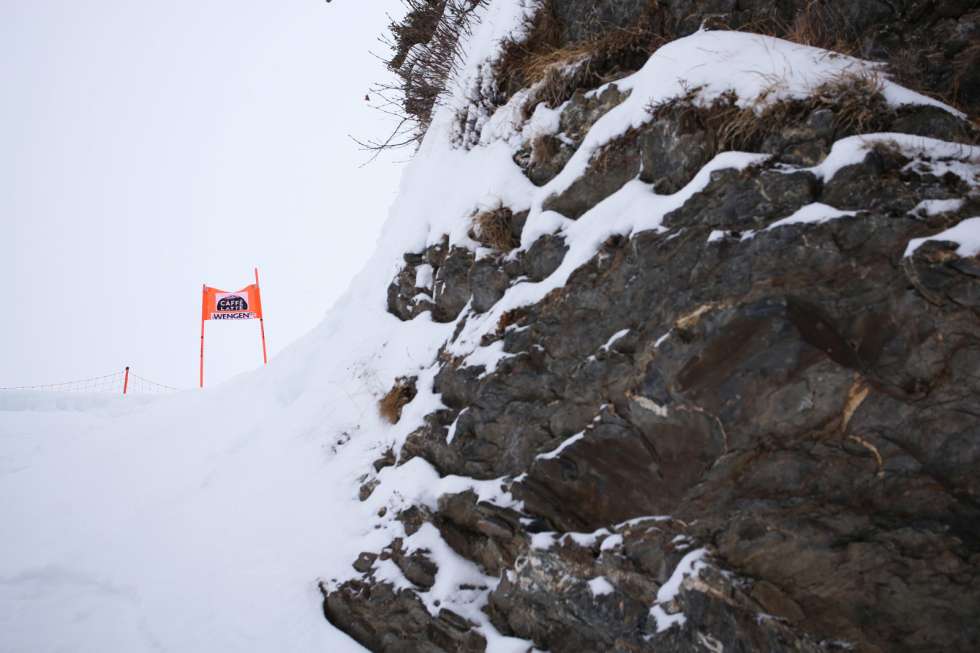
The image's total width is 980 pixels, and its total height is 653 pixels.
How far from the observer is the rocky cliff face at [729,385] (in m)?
2.73

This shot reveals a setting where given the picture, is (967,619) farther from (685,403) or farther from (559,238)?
(559,238)

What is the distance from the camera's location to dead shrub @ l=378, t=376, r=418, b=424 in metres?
5.14

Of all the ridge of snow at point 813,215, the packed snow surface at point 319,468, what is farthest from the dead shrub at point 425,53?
the ridge of snow at point 813,215

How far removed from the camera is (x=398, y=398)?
205 inches

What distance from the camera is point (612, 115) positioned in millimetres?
4137

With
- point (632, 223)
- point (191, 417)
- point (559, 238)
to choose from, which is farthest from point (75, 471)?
point (632, 223)

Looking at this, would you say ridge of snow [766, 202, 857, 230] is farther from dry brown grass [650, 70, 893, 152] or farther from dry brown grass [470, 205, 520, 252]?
dry brown grass [470, 205, 520, 252]

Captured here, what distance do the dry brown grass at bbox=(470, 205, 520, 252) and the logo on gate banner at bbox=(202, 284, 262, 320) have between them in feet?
34.5

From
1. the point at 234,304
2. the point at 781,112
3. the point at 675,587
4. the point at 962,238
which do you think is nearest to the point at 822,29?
the point at 781,112

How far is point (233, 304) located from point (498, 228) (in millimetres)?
11207

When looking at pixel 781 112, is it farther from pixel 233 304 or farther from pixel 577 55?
pixel 233 304

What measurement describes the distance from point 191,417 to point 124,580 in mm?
3445

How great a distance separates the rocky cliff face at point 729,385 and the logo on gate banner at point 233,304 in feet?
35.7

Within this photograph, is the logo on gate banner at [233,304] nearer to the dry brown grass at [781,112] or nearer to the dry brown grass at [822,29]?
the dry brown grass at [781,112]
